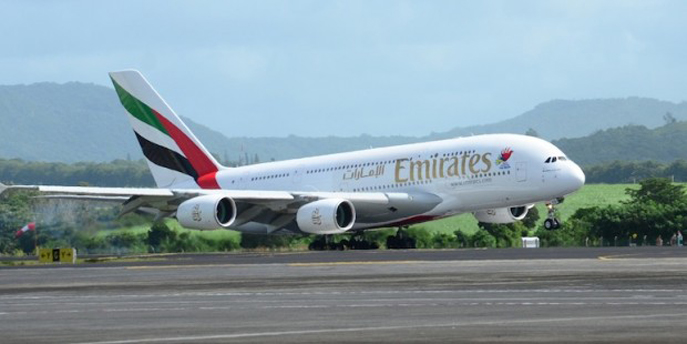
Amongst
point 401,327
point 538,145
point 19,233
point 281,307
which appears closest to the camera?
point 401,327

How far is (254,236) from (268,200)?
5.47 m

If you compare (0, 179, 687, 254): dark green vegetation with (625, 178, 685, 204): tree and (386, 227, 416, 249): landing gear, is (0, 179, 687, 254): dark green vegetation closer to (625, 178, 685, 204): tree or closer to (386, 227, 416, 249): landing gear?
(386, 227, 416, 249): landing gear

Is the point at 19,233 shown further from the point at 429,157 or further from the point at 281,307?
the point at 281,307

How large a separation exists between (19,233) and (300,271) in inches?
1048

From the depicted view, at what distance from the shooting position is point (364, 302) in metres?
22.8

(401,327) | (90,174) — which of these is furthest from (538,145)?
(90,174)

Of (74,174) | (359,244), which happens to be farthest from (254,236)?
(74,174)

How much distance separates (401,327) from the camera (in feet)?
59.5

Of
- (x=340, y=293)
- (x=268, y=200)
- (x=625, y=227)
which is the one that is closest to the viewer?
(x=340, y=293)

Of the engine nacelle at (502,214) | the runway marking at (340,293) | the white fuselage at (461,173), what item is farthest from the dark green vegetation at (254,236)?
the runway marking at (340,293)

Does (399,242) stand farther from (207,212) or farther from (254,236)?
(207,212)

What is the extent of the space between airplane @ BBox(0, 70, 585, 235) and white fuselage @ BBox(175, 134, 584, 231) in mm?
35

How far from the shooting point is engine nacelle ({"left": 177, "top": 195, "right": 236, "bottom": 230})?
5506 centimetres

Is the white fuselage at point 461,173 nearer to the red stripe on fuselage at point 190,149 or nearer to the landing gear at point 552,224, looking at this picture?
the landing gear at point 552,224
